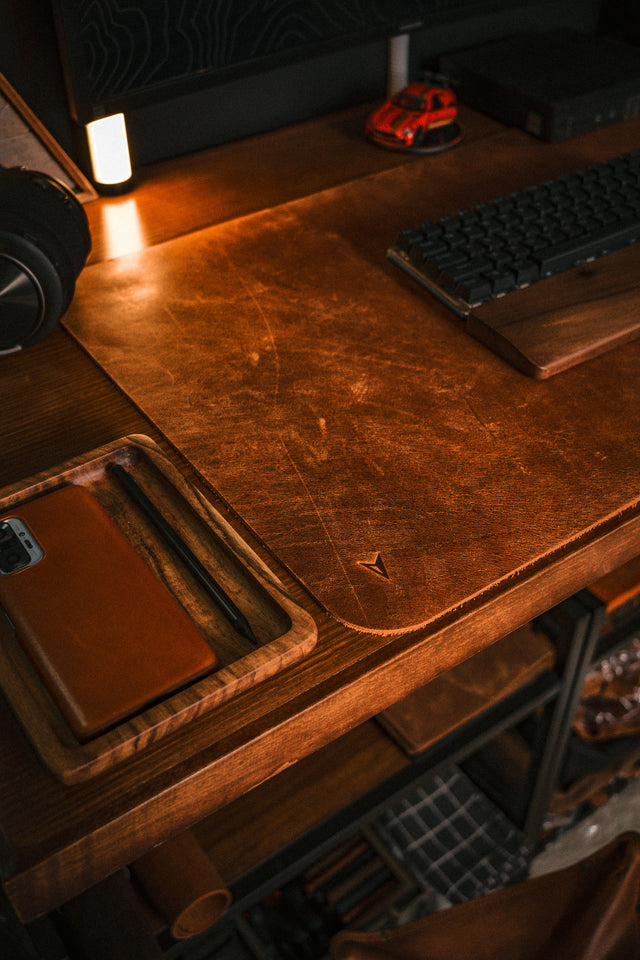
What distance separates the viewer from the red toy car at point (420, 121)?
3.50 feet

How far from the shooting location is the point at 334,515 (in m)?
0.63

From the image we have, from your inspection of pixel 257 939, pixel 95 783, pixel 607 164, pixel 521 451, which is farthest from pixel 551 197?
pixel 257 939

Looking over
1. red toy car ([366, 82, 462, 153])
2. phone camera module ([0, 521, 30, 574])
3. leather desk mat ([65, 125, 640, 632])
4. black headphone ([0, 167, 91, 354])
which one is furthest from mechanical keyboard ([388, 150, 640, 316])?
phone camera module ([0, 521, 30, 574])

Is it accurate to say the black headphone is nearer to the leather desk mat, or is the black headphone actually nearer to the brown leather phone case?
the leather desk mat

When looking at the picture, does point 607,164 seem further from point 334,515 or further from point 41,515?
→ point 41,515

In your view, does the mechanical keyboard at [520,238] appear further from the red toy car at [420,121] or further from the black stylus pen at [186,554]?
the black stylus pen at [186,554]

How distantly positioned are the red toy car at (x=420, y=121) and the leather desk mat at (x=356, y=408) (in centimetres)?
15

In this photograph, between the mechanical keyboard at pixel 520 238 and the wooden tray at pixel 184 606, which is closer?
the wooden tray at pixel 184 606

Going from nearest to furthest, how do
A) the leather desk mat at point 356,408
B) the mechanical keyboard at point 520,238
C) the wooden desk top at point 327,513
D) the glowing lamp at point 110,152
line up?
the wooden desk top at point 327,513
the leather desk mat at point 356,408
the mechanical keyboard at point 520,238
the glowing lamp at point 110,152

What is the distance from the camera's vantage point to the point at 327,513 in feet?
2.08

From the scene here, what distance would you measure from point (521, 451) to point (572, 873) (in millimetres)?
361

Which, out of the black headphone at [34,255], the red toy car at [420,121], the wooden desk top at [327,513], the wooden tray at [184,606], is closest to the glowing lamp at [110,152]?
the wooden desk top at [327,513]

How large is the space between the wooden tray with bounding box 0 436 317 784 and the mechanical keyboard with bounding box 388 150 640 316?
13.9 inches

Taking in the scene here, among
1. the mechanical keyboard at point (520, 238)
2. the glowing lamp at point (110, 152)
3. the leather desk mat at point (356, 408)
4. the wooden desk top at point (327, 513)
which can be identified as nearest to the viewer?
the wooden desk top at point (327, 513)
